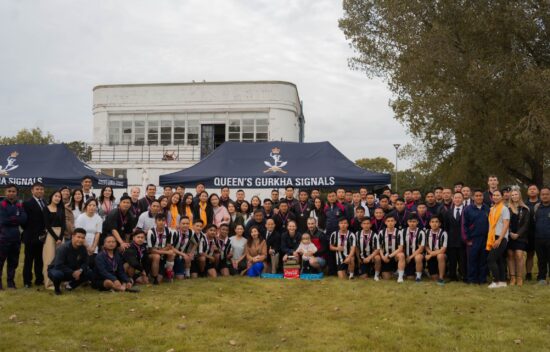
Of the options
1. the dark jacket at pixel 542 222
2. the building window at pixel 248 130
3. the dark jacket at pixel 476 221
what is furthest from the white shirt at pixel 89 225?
the building window at pixel 248 130

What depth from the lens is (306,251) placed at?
1079 cm

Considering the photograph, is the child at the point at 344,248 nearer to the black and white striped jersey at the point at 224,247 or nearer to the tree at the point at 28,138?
the black and white striped jersey at the point at 224,247

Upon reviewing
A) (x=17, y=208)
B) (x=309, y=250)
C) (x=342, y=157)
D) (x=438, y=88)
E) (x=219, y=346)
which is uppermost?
(x=438, y=88)

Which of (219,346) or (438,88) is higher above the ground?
(438,88)

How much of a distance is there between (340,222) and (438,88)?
331 inches

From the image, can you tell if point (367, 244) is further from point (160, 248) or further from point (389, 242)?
point (160, 248)

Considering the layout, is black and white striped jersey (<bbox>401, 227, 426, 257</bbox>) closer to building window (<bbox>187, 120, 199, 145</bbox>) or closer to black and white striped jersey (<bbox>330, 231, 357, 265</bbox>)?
black and white striped jersey (<bbox>330, 231, 357, 265</bbox>)

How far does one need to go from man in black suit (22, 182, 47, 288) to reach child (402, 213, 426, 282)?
6.75 meters

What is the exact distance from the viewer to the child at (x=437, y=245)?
32.8 ft

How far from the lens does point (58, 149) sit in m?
16.4

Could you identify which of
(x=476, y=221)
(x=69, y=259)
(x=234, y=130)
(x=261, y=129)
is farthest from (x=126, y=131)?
(x=476, y=221)

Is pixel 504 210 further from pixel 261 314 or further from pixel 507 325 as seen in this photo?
pixel 261 314

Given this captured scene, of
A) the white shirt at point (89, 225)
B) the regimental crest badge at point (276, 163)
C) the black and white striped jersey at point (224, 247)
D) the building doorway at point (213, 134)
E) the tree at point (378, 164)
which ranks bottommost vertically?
the black and white striped jersey at point (224, 247)

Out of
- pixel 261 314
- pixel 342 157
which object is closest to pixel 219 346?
pixel 261 314
